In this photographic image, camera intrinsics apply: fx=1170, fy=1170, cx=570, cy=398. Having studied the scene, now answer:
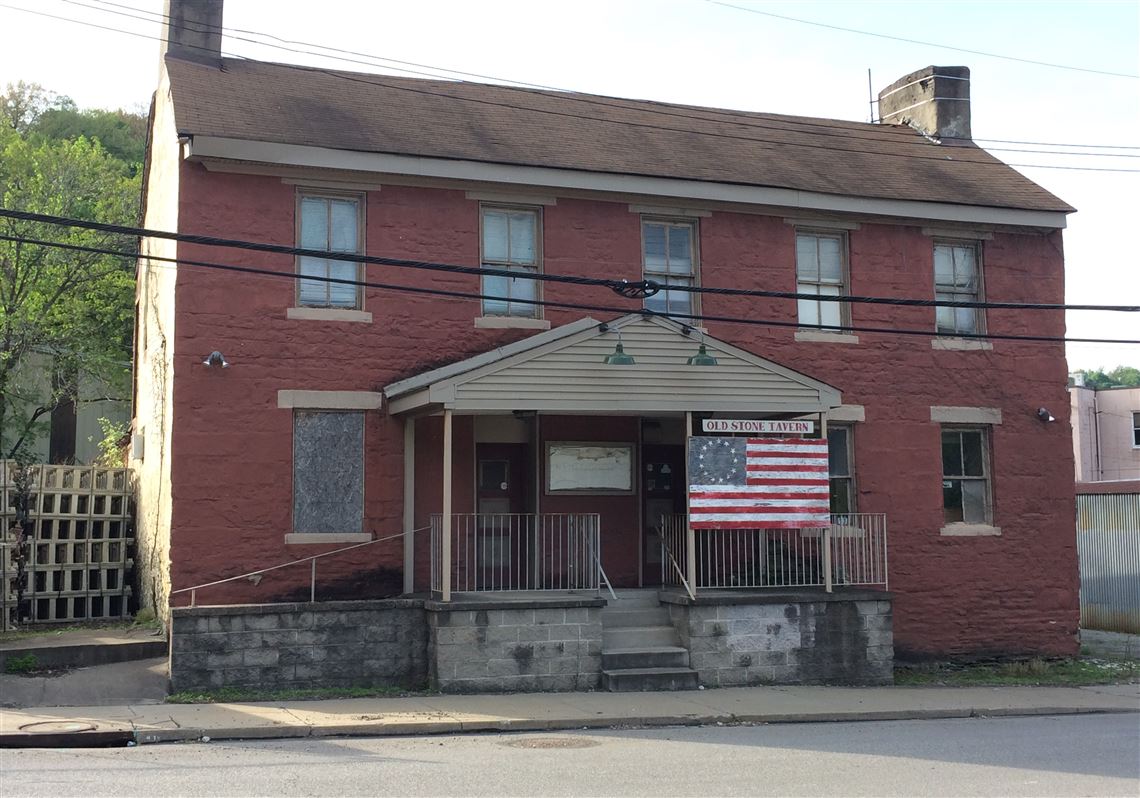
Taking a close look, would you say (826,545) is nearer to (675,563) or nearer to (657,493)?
(675,563)

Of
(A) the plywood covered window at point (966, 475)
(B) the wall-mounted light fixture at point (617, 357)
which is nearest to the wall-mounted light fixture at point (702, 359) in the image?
(B) the wall-mounted light fixture at point (617, 357)

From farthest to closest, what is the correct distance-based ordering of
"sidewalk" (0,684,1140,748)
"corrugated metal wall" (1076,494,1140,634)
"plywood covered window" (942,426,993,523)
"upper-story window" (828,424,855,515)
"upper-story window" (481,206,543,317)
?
"corrugated metal wall" (1076,494,1140,634) → "plywood covered window" (942,426,993,523) → "upper-story window" (828,424,855,515) → "upper-story window" (481,206,543,317) → "sidewalk" (0,684,1140,748)

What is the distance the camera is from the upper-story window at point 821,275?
1802 centimetres

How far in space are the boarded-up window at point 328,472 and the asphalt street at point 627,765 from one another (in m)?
4.30

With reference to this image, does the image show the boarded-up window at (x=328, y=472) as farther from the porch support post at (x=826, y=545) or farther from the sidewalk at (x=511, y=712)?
the porch support post at (x=826, y=545)

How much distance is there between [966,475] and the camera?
61.0 feet

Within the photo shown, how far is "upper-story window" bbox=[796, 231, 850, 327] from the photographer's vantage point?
59.1ft

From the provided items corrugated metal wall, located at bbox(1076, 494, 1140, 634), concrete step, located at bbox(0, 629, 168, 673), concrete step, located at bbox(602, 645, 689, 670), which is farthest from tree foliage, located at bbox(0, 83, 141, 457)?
corrugated metal wall, located at bbox(1076, 494, 1140, 634)

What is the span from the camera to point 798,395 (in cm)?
1557

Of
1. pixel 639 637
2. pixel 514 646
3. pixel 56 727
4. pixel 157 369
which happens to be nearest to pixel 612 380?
pixel 639 637

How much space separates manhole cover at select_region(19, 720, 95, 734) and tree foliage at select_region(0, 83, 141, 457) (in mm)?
14193

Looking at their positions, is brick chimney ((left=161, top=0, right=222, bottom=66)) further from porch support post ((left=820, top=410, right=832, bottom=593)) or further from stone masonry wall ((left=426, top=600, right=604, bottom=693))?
porch support post ((left=820, top=410, right=832, bottom=593))

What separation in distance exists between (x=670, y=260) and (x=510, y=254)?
249 centimetres

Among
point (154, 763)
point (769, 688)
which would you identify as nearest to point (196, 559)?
point (154, 763)
